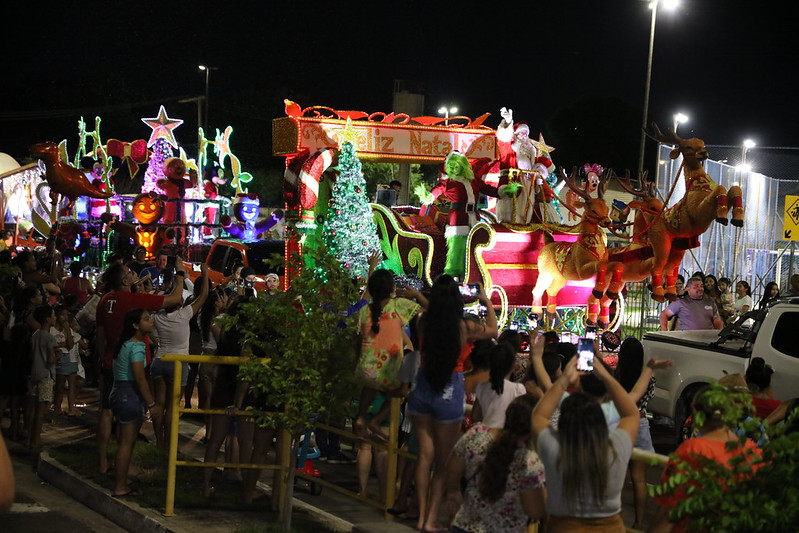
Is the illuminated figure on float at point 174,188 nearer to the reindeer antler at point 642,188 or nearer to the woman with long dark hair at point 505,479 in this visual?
the reindeer antler at point 642,188

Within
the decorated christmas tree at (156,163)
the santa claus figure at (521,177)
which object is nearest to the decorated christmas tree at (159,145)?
the decorated christmas tree at (156,163)

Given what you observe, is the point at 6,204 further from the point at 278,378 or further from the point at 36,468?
the point at 278,378

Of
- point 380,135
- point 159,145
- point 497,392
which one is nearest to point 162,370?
point 497,392

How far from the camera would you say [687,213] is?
15.1 m

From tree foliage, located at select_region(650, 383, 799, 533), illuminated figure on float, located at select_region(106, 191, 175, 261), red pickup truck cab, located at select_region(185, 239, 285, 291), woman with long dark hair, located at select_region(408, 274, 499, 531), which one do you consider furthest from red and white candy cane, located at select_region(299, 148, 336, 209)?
tree foliage, located at select_region(650, 383, 799, 533)

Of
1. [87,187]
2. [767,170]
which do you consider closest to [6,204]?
[87,187]

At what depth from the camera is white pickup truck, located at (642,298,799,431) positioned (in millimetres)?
11094

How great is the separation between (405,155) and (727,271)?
23.0 ft

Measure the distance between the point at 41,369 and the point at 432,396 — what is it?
6323 mm

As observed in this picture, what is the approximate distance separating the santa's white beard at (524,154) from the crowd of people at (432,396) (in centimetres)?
408

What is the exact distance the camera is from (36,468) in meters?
11.1

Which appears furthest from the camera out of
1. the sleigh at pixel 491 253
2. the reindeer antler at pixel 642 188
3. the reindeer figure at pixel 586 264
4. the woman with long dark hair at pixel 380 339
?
the sleigh at pixel 491 253

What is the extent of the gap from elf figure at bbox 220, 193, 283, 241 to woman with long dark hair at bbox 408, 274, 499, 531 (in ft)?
70.5

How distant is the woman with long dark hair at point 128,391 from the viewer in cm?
938
